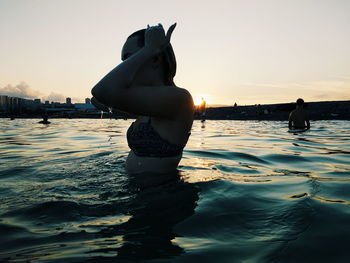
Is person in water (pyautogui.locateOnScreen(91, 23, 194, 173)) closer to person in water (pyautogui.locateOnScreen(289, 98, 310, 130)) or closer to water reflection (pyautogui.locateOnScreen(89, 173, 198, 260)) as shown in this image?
water reflection (pyautogui.locateOnScreen(89, 173, 198, 260))

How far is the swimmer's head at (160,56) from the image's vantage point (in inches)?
94.3

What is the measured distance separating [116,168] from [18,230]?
5.81 ft

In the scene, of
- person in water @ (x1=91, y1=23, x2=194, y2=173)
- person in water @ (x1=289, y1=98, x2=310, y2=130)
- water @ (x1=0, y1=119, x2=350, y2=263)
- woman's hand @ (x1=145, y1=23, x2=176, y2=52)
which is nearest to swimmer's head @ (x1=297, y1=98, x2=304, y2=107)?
person in water @ (x1=289, y1=98, x2=310, y2=130)

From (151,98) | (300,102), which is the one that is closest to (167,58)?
(151,98)

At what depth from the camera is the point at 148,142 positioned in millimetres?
2498

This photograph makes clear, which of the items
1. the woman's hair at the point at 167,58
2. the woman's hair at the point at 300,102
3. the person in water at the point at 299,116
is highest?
the woman's hair at the point at 300,102

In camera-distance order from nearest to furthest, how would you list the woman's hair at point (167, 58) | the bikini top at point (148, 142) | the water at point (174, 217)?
the water at point (174, 217), the woman's hair at point (167, 58), the bikini top at point (148, 142)

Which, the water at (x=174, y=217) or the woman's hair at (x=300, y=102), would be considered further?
the woman's hair at (x=300, y=102)

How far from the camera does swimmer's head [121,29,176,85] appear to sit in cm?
240

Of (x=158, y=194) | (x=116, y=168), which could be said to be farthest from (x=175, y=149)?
(x=116, y=168)

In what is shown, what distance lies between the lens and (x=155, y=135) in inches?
97.9

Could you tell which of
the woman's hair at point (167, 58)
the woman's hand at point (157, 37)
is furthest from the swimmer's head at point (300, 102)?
the woman's hand at point (157, 37)

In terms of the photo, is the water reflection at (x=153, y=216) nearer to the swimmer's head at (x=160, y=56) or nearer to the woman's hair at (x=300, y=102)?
the swimmer's head at (x=160, y=56)

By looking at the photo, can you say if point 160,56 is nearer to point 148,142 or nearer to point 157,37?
point 157,37
